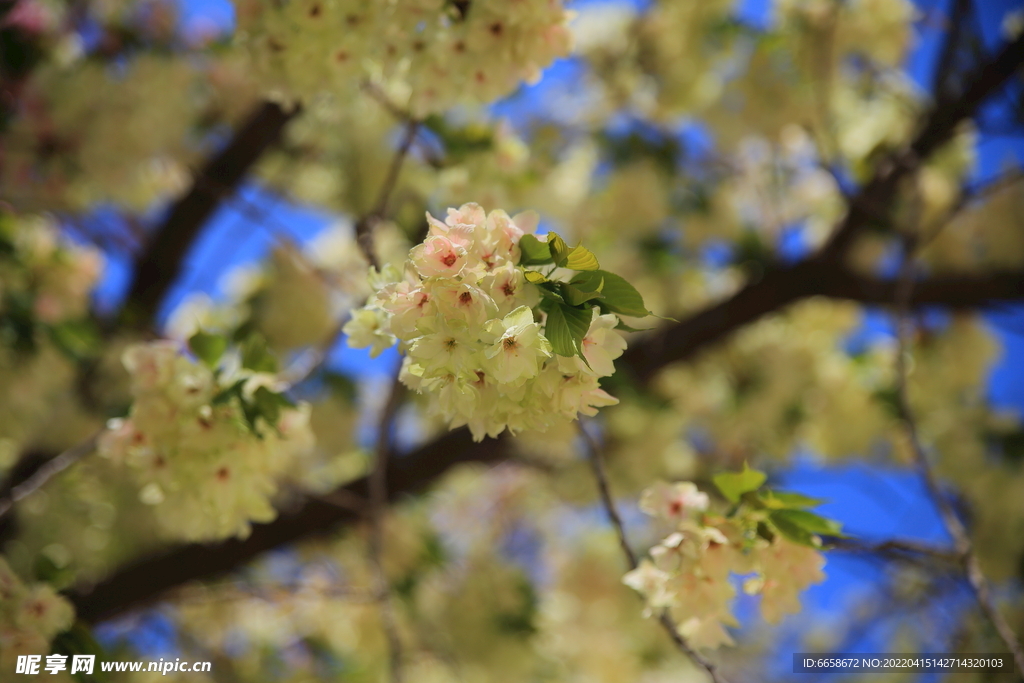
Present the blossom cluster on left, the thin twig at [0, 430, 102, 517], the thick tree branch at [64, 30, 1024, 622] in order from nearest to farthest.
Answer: the thin twig at [0, 430, 102, 517] < the blossom cluster on left < the thick tree branch at [64, 30, 1024, 622]

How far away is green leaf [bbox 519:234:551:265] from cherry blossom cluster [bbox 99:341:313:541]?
1.73 feet

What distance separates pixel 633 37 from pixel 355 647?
299cm

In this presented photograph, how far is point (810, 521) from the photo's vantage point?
96 centimetres

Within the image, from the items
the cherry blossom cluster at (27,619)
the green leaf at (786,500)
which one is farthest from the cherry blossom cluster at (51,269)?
the green leaf at (786,500)

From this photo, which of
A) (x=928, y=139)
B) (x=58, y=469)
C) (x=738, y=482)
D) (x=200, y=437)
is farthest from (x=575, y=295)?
(x=928, y=139)

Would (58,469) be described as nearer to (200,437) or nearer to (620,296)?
(200,437)

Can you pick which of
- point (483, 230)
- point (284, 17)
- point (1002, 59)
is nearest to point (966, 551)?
point (483, 230)

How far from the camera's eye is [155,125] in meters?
2.38

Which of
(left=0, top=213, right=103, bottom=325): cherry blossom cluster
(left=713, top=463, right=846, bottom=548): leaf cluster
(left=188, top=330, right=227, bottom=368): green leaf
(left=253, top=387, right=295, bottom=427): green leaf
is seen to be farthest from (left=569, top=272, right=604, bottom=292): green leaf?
(left=0, top=213, right=103, bottom=325): cherry blossom cluster

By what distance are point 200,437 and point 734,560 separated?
0.81 m

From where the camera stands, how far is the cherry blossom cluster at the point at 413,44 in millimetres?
1178

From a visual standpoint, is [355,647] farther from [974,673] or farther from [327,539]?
[974,673]

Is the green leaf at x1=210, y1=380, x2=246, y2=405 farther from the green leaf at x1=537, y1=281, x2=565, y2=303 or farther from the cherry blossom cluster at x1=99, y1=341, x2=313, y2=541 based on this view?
the green leaf at x1=537, y1=281, x2=565, y2=303

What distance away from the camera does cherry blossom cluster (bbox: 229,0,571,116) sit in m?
1.18
